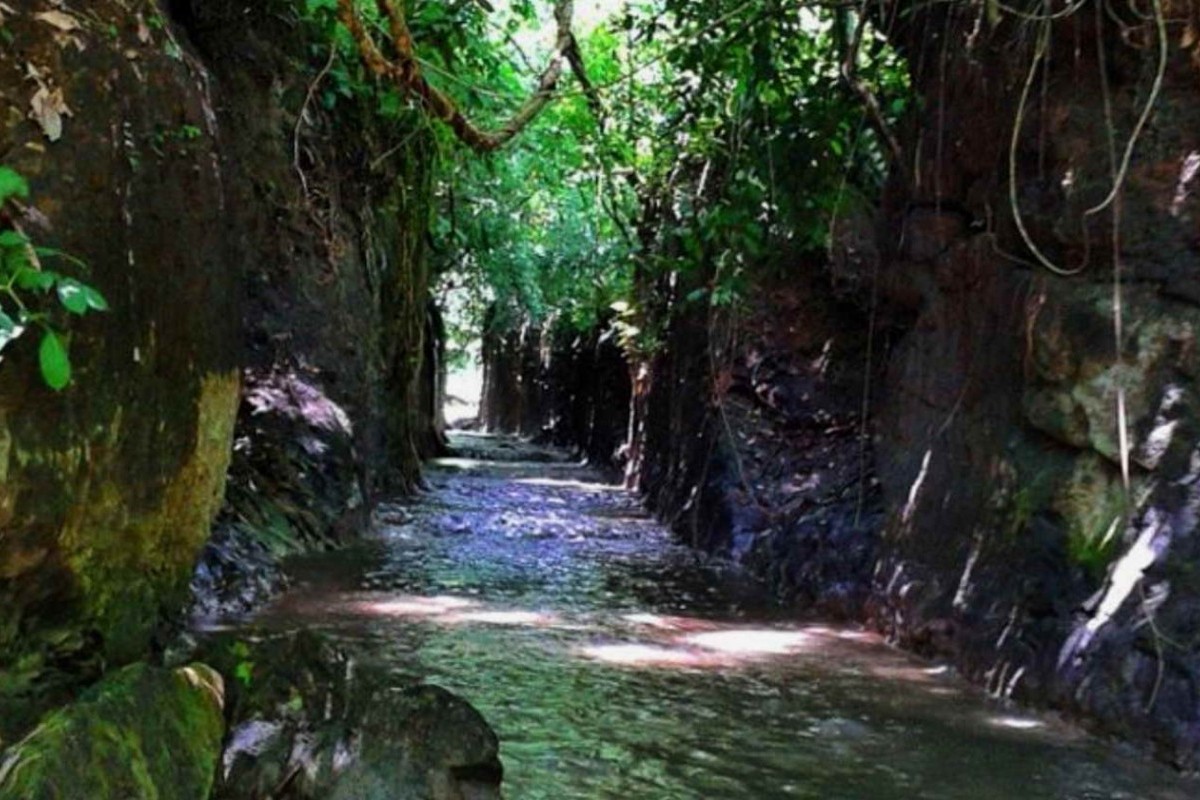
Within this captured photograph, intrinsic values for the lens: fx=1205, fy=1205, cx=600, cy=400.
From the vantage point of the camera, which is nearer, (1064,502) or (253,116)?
(1064,502)

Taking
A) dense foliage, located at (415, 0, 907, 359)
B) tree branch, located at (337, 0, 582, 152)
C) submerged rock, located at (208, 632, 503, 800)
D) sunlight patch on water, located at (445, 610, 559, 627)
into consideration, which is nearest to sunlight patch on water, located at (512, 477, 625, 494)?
dense foliage, located at (415, 0, 907, 359)

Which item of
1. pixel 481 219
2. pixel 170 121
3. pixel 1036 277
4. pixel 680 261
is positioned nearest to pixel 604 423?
pixel 481 219

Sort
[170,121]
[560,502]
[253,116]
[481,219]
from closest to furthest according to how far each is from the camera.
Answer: [170,121] < [253,116] < [560,502] < [481,219]

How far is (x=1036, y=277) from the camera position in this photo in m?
5.91

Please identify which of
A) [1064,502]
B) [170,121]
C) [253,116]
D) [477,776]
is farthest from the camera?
[253,116]

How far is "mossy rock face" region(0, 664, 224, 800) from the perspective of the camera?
2.89m

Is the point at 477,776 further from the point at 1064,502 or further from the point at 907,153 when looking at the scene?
the point at 907,153

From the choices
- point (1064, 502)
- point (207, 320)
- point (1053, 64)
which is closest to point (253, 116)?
point (207, 320)

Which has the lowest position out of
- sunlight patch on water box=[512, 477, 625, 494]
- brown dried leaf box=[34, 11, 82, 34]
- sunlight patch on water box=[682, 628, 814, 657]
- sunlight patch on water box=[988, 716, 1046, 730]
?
sunlight patch on water box=[682, 628, 814, 657]

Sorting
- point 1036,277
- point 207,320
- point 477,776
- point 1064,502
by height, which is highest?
point 1036,277

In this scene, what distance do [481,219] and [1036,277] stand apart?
49.1 ft

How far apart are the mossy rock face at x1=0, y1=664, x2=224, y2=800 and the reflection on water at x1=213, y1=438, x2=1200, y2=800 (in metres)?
1.04

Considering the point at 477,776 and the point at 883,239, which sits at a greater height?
the point at 883,239

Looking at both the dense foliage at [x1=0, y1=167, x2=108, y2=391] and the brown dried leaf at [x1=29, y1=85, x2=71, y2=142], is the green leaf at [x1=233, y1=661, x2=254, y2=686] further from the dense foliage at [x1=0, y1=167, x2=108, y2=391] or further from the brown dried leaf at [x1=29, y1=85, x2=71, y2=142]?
the brown dried leaf at [x1=29, y1=85, x2=71, y2=142]
